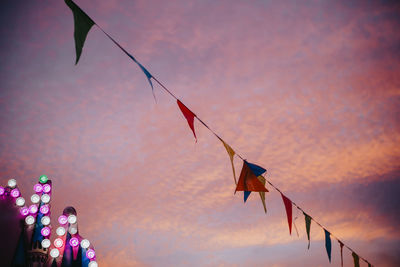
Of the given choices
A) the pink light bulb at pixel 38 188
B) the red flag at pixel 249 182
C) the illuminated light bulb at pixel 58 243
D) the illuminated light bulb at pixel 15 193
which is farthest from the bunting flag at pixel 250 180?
the illuminated light bulb at pixel 15 193

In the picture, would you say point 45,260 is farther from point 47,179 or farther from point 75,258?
point 47,179

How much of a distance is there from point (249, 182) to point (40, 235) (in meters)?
5.84

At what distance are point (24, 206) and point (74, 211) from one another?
129cm

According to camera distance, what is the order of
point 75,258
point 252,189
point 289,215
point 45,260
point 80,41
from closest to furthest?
1. point 80,41
2. point 252,189
3. point 289,215
4. point 45,260
5. point 75,258

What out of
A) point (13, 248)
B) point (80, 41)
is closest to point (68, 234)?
point (13, 248)

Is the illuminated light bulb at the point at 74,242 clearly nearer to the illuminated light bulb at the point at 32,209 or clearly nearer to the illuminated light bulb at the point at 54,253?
the illuminated light bulb at the point at 54,253

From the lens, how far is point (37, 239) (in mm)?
7062

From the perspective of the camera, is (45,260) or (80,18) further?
(45,260)

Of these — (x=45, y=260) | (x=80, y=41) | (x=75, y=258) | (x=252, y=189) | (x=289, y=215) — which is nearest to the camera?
(x=80, y=41)

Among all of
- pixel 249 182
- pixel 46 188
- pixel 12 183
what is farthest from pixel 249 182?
pixel 12 183

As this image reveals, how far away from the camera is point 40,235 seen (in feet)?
23.3

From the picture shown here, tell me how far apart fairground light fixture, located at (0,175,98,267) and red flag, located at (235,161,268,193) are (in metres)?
5.54

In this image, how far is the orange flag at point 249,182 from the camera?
4.62 m

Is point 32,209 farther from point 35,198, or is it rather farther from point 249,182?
point 249,182
